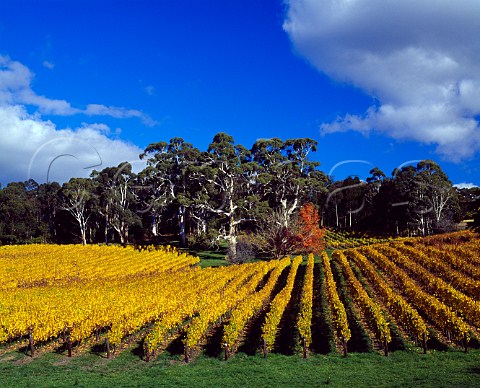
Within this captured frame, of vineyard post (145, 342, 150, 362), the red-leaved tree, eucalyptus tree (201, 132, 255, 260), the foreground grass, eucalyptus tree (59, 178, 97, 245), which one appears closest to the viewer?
the foreground grass

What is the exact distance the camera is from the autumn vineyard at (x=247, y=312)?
18688mm

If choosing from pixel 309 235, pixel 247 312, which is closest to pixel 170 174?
pixel 309 235

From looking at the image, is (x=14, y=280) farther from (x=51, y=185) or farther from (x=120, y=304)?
(x=51, y=185)

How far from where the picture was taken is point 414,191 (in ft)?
223

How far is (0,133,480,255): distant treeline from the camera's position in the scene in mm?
58594

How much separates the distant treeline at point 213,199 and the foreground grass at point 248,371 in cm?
3464

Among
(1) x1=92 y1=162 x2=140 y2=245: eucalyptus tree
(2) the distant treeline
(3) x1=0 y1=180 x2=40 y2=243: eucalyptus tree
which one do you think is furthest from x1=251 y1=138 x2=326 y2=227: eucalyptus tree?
(3) x1=0 y1=180 x2=40 y2=243: eucalyptus tree

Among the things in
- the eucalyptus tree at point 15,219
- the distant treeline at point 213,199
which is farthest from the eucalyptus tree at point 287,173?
the eucalyptus tree at point 15,219

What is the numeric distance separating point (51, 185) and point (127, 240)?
87.8 ft

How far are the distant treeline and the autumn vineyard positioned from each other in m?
20.9

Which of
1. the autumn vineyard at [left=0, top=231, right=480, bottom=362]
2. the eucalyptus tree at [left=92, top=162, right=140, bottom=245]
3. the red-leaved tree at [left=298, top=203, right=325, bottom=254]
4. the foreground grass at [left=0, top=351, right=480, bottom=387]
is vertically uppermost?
the eucalyptus tree at [left=92, top=162, right=140, bottom=245]

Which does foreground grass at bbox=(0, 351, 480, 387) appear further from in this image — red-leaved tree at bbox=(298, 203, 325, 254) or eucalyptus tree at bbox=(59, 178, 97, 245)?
eucalyptus tree at bbox=(59, 178, 97, 245)

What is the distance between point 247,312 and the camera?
2197 centimetres

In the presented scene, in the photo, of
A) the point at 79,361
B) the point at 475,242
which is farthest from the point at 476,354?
the point at 475,242
